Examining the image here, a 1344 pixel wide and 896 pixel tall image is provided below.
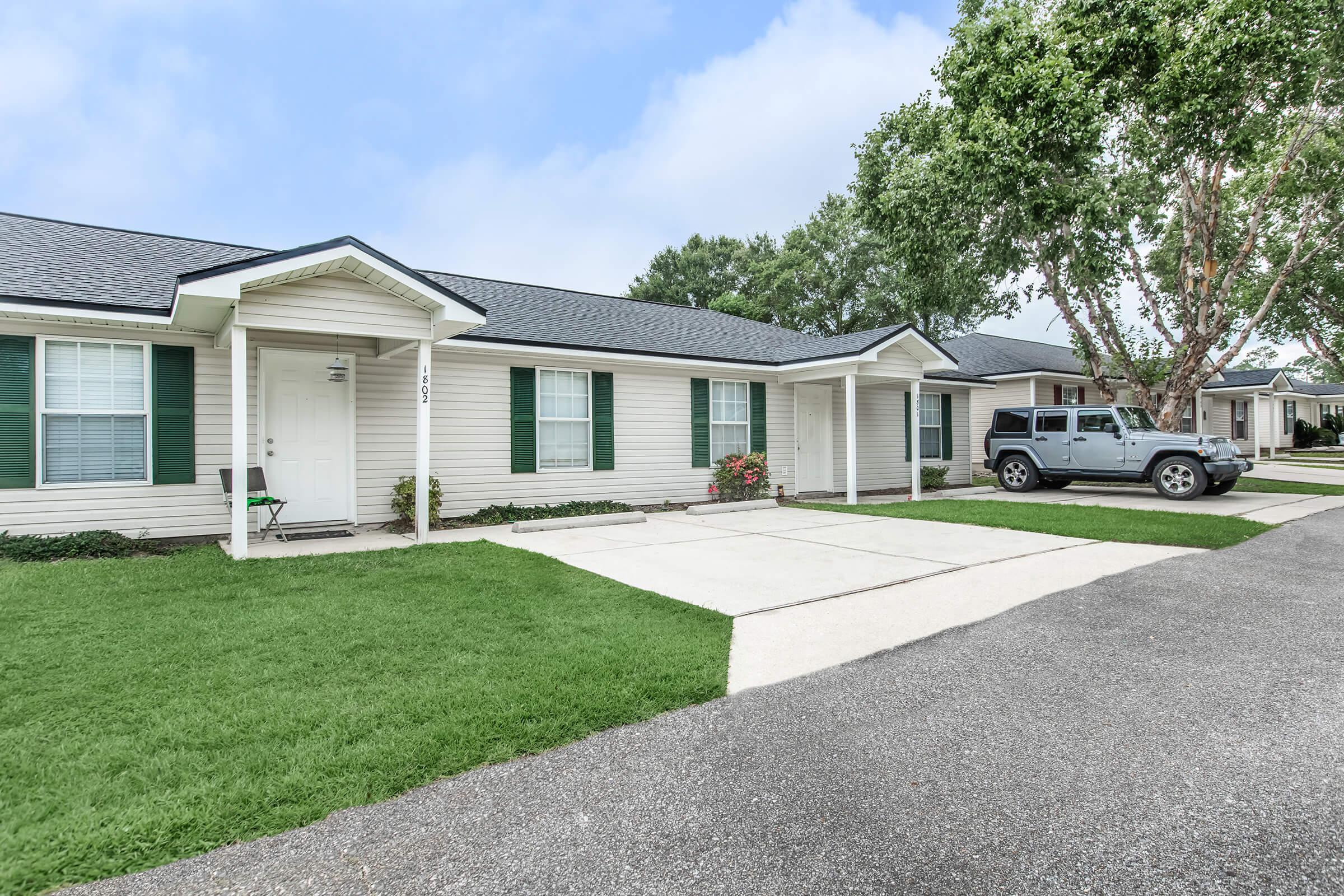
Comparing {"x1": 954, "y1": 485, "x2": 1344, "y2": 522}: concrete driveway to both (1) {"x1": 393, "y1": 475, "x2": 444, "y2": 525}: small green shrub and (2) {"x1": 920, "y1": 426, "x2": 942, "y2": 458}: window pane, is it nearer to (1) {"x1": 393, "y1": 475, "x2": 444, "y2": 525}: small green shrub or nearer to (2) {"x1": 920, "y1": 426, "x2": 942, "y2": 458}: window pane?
(2) {"x1": 920, "y1": 426, "x2": 942, "y2": 458}: window pane

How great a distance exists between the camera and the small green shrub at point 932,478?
1520 centimetres

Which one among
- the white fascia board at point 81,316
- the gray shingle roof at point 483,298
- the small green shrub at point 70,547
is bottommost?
the small green shrub at point 70,547

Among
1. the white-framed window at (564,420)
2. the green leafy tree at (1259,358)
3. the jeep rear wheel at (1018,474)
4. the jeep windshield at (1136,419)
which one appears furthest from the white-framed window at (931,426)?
the green leafy tree at (1259,358)

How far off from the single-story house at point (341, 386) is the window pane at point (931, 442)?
2.38 metres

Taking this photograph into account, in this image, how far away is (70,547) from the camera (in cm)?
695

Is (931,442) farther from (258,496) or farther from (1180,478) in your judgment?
(258,496)

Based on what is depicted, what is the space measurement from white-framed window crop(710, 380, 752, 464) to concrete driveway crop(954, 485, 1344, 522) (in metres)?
4.38

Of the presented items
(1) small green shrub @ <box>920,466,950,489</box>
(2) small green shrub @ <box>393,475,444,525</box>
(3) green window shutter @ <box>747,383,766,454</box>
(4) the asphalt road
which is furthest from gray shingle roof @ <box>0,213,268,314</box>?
(1) small green shrub @ <box>920,466,950,489</box>

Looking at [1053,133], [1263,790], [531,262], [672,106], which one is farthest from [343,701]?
[531,262]

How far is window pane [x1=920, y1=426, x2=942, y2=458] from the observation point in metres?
15.8

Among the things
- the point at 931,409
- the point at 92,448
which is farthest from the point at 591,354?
the point at 931,409

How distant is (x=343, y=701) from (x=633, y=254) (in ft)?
122

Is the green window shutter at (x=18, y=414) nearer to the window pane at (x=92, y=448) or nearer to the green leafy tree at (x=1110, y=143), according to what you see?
the window pane at (x=92, y=448)

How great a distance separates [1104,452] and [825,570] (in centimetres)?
976
